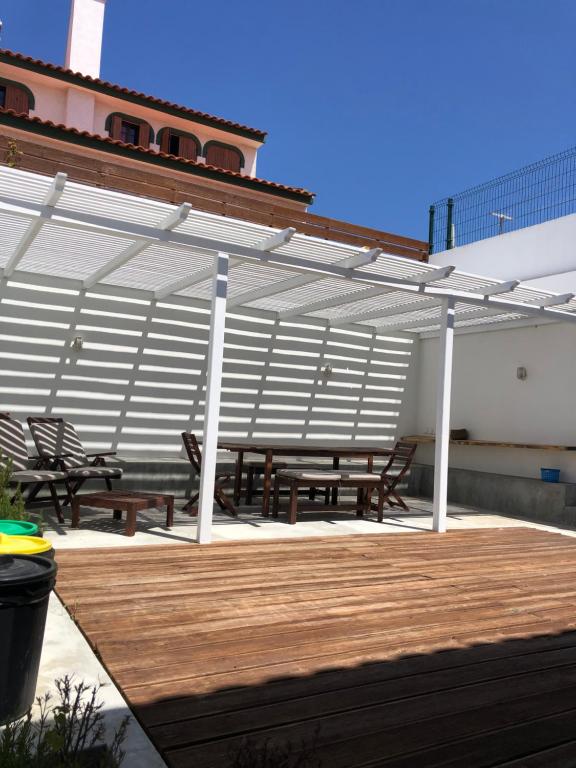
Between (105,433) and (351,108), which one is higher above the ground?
(351,108)

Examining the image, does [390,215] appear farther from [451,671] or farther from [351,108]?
[451,671]

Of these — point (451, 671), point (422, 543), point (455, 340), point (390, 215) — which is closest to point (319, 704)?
point (451, 671)

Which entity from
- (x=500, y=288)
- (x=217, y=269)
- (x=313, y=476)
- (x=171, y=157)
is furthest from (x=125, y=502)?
(x=171, y=157)

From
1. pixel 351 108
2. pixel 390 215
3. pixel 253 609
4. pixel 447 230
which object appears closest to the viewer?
pixel 253 609

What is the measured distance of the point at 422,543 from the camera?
6746mm

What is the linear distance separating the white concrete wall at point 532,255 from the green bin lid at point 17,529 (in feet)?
27.7

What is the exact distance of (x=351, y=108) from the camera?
950 inches

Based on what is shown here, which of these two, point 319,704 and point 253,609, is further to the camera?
point 253,609

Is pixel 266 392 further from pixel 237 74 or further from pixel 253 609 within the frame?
pixel 237 74

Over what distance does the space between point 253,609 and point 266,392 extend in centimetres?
686

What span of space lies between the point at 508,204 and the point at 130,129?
11.1 metres

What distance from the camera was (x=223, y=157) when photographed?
757 inches

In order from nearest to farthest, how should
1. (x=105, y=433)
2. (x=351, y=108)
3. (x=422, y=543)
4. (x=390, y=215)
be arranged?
(x=422, y=543) < (x=105, y=433) < (x=351, y=108) < (x=390, y=215)

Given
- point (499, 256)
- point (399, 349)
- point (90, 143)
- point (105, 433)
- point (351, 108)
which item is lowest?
point (105, 433)
